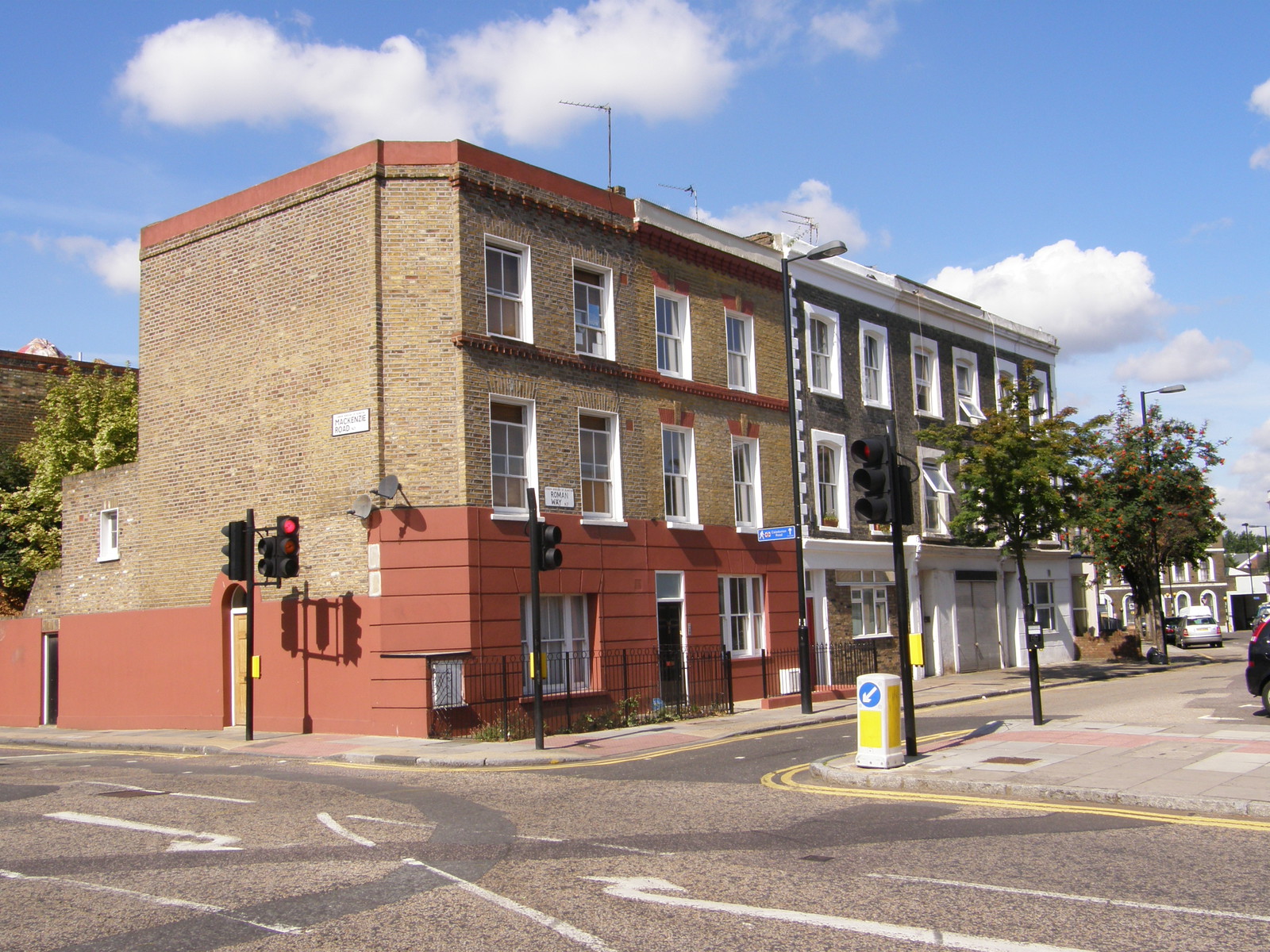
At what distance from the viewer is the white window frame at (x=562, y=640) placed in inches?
775

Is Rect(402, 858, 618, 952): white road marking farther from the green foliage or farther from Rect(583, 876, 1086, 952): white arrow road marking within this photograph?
the green foliage

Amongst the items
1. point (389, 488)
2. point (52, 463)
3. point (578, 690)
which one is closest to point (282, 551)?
point (389, 488)

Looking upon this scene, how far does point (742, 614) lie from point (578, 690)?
5704 mm

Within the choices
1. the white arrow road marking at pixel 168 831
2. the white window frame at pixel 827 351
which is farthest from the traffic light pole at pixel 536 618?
the white window frame at pixel 827 351

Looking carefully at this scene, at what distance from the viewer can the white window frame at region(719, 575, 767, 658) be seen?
24219 mm

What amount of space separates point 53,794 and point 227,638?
8613mm

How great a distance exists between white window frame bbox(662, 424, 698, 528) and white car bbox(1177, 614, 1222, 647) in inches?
1433

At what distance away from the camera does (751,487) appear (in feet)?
83.2

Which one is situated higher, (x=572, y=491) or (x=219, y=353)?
(x=219, y=353)

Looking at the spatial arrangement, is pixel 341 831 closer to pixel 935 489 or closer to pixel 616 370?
pixel 616 370

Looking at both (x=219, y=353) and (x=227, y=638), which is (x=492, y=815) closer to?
(x=227, y=638)

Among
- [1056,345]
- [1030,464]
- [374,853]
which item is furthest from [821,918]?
[1056,345]

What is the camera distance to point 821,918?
20.7ft

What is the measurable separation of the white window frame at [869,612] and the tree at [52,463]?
20698 mm
